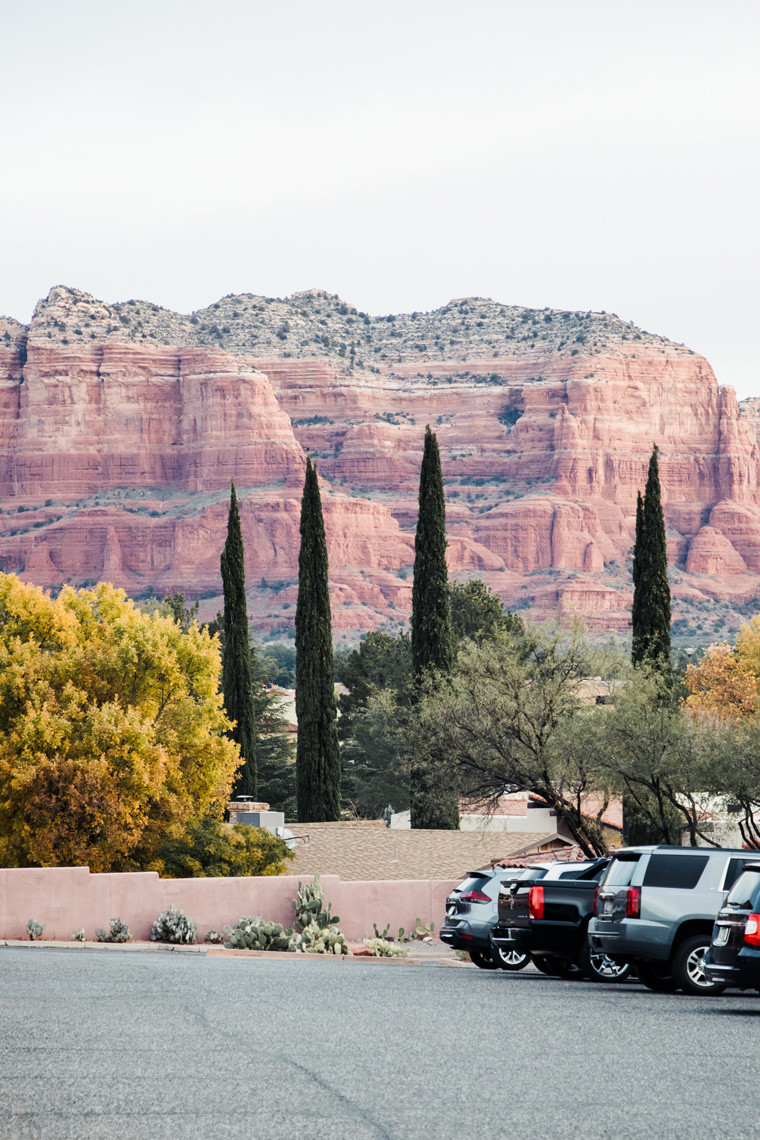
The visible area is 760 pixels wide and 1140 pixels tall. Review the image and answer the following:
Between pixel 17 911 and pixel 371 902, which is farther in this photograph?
pixel 371 902

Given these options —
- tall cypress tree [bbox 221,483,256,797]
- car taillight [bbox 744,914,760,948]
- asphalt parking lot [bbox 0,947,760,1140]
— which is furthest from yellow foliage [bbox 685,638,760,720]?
asphalt parking lot [bbox 0,947,760,1140]

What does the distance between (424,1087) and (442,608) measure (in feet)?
115

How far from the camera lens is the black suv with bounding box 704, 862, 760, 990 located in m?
14.4

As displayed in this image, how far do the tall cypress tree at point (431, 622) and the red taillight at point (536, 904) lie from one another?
15425 millimetres

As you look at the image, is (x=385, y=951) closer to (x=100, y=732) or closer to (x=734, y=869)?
(x=100, y=732)

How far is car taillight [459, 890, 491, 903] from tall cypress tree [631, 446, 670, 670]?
1468 centimetres

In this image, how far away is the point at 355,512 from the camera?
189 metres

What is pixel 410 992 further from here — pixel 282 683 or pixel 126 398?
pixel 126 398

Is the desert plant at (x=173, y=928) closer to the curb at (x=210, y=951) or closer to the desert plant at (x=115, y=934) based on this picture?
the curb at (x=210, y=951)

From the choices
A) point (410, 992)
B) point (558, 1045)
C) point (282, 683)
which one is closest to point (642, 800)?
point (410, 992)

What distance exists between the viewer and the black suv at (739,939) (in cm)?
1438

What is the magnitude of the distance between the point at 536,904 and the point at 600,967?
4.15ft

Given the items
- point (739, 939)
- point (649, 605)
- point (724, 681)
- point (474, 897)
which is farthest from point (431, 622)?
point (724, 681)

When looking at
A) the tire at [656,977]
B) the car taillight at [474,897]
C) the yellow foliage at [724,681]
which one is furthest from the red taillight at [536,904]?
the yellow foliage at [724,681]
